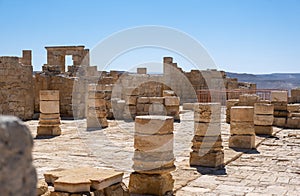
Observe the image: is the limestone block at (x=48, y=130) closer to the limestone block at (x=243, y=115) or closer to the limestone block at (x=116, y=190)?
the limestone block at (x=243, y=115)

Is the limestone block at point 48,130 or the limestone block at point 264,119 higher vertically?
the limestone block at point 264,119

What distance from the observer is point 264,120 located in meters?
13.8

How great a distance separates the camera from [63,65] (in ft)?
92.9

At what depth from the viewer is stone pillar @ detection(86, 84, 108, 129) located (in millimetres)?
14859

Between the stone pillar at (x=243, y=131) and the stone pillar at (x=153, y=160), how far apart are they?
4840mm

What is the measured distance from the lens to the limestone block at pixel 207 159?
28.3 feet

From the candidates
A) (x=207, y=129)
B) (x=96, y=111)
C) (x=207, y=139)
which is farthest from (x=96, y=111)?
(x=207, y=139)

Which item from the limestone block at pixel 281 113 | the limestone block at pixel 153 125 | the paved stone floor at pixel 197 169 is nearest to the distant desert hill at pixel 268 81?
the limestone block at pixel 281 113

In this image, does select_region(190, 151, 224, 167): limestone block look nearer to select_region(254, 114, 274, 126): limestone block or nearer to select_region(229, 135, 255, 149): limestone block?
select_region(229, 135, 255, 149): limestone block

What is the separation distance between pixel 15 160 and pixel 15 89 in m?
15.0

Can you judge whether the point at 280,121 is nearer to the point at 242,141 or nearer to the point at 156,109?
the point at 156,109

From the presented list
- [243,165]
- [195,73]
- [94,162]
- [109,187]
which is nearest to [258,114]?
[243,165]

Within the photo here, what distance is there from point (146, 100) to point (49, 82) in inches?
175

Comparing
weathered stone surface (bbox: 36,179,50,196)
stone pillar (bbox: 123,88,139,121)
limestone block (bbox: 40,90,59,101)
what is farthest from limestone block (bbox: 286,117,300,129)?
weathered stone surface (bbox: 36,179,50,196)
